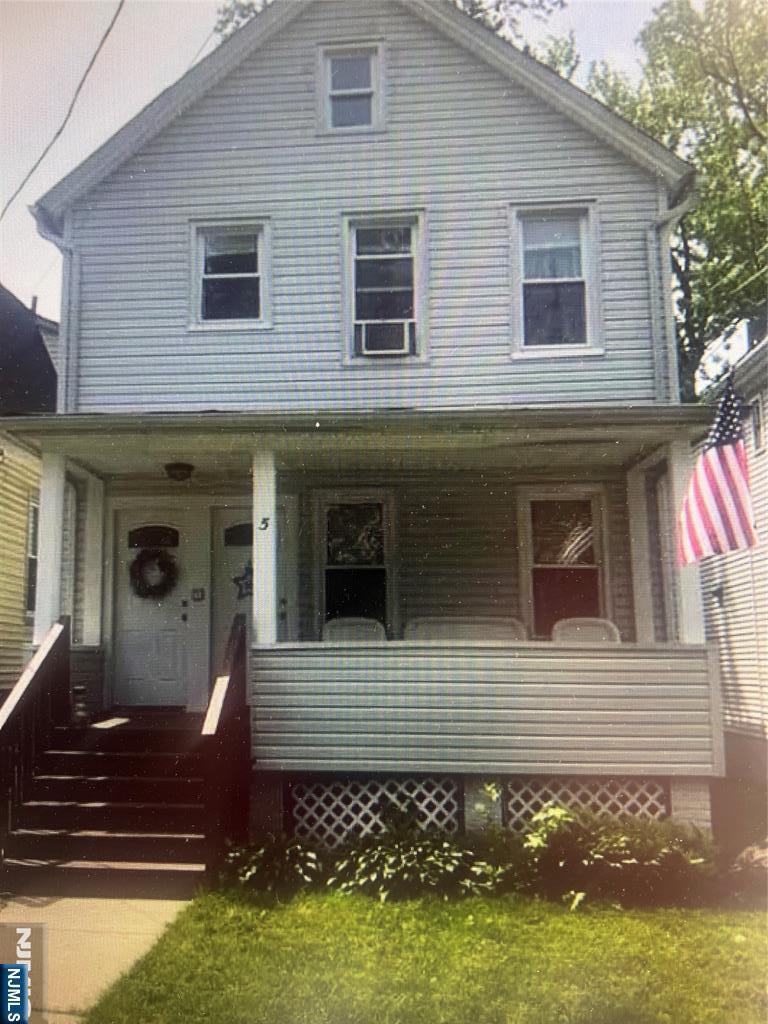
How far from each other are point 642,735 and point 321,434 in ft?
10.9

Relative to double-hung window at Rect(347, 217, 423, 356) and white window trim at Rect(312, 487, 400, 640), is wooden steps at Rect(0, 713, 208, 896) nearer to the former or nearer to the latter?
white window trim at Rect(312, 487, 400, 640)

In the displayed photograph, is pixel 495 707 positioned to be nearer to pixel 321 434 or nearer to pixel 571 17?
pixel 321 434

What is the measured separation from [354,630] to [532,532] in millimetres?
1957

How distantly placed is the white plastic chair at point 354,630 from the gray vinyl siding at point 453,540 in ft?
1.38

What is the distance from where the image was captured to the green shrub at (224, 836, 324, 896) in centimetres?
565

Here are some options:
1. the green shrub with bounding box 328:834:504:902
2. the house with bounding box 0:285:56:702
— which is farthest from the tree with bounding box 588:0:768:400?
the green shrub with bounding box 328:834:504:902

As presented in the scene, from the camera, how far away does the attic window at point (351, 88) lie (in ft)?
29.3

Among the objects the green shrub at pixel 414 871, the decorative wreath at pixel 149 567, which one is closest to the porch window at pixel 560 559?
Answer: the green shrub at pixel 414 871

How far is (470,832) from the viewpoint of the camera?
638cm

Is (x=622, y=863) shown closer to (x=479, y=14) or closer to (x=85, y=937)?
(x=85, y=937)

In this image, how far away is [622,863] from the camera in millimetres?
5617

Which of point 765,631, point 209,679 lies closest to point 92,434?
point 209,679

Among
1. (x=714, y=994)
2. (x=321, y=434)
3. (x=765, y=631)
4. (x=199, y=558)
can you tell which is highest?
(x=321, y=434)

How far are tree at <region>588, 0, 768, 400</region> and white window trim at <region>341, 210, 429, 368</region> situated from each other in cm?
577
